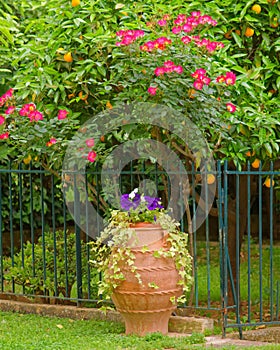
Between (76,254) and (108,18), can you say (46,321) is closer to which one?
(76,254)

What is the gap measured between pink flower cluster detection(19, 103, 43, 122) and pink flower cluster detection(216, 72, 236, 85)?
166 cm

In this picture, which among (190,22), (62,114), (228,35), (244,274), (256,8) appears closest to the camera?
(190,22)

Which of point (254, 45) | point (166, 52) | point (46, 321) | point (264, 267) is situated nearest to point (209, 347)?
point (46, 321)

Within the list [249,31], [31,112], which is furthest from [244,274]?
[31,112]

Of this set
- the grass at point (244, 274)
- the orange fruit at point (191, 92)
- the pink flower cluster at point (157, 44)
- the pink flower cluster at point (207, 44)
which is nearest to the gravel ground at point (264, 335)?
the grass at point (244, 274)

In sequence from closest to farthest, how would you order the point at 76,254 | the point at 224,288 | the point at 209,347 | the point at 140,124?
1. the point at 209,347
2. the point at 224,288
3. the point at 140,124
4. the point at 76,254

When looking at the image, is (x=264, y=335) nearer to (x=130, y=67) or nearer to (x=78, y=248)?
(x=78, y=248)

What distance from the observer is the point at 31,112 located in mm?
6930

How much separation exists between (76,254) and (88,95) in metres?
1.58

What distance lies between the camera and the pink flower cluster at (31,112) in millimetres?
6906

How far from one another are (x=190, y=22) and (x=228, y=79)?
27.0 inches

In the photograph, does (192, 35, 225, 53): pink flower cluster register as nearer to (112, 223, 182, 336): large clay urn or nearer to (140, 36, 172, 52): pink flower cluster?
(140, 36, 172, 52): pink flower cluster

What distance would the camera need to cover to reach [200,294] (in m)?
9.46

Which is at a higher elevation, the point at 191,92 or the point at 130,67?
the point at 130,67
